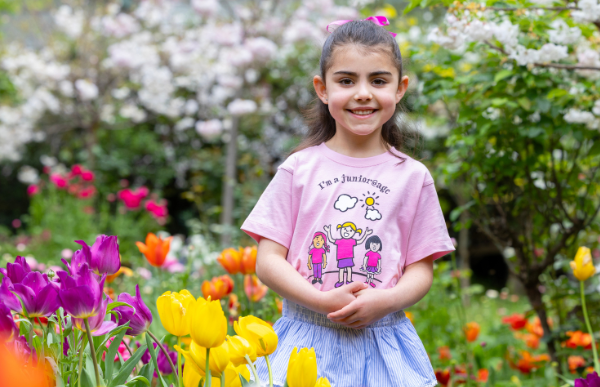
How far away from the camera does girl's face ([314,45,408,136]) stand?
3.69ft

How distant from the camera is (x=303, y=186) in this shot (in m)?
1.18

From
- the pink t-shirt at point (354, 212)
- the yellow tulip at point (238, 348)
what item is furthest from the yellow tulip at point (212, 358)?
the pink t-shirt at point (354, 212)

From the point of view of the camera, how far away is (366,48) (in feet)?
3.70

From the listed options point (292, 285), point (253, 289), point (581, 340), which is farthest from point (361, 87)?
point (581, 340)

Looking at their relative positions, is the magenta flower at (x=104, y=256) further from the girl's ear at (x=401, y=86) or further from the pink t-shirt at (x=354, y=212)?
the girl's ear at (x=401, y=86)

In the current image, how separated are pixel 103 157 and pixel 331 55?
18.4ft

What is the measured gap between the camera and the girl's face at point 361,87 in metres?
1.12

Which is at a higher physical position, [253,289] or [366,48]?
[366,48]

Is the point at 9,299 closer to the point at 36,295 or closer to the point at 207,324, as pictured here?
the point at 36,295

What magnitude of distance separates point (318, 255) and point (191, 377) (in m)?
0.38

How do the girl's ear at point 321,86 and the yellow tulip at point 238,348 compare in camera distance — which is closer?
the yellow tulip at point 238,348

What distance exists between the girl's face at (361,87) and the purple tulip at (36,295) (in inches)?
26.2

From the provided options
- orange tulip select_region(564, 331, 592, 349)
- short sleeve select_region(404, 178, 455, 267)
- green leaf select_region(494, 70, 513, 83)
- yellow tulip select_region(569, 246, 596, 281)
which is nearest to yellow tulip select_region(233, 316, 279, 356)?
short sleeve select_region(404, 178, 455, 267)

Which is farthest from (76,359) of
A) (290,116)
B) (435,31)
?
(290,116)
